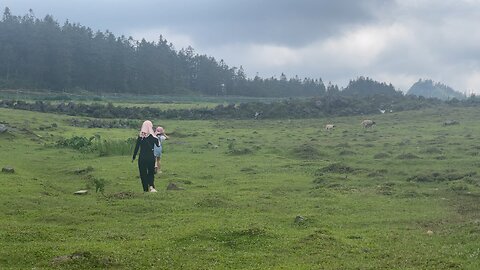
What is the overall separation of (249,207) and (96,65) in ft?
379

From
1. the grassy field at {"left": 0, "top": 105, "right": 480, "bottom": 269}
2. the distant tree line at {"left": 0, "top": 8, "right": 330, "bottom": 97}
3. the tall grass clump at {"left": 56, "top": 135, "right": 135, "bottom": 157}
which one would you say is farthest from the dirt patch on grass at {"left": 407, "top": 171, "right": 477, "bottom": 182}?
the distant tree line at {"left": 0, "top": 8, "right": 330, "bottom": 97}

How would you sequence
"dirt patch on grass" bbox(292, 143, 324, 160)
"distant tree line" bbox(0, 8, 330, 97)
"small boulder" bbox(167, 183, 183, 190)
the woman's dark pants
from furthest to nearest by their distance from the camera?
"distant tree line" bbox(0, 8, 330, 97) < "dirt patch on grass" bbox(292, 143, 324, 160) < "small boulder" bbox(167, 183, 183, 190) < the woman's dark pants

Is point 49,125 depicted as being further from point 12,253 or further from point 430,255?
point 430,255

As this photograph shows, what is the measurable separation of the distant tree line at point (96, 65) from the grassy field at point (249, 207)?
82.9 m

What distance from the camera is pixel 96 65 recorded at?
130 meters

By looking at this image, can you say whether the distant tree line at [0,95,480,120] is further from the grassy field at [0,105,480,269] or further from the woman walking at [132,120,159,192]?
the woman walking at [132,120,159,192]

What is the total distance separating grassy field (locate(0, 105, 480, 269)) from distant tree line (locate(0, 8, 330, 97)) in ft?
272

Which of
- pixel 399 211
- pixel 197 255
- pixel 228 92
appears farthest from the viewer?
pixel 228 92

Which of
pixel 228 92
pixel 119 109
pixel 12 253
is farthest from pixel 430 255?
pixel 228 92

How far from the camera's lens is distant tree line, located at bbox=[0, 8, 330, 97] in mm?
121938

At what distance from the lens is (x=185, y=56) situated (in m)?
167

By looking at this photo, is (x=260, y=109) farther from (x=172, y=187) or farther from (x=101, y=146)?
(x=172, y=187)

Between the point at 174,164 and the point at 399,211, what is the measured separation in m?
17.1

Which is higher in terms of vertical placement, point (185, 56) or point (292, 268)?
point (185, 56)
